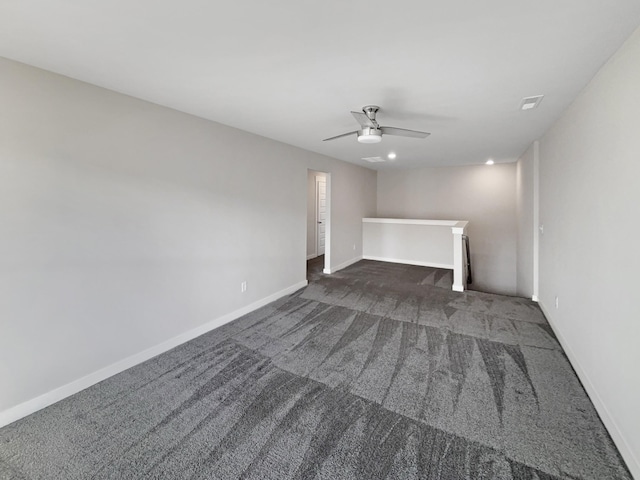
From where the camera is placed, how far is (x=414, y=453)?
5.44 ft

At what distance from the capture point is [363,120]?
2416 mm

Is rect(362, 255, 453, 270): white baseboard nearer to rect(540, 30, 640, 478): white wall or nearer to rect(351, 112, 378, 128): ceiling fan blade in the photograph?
rect(540, 30, 640, 478): white wall

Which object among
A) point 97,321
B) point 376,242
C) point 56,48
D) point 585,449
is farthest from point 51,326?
point 376,242

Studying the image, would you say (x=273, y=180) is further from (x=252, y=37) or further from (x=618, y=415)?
(x=618, y=415)

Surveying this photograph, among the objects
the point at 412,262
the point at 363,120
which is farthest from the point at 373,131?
the point at 412,262

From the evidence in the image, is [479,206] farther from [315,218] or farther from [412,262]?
[315,218]

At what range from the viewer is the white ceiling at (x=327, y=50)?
4.49 ft

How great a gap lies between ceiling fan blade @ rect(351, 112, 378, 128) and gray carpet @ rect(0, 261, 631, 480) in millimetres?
2095

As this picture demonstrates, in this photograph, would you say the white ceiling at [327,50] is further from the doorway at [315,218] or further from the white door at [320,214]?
the white door at [320,214]

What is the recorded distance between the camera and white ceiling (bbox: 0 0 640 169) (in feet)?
4.49

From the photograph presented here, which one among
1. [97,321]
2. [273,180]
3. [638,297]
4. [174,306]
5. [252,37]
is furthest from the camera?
[273,180]

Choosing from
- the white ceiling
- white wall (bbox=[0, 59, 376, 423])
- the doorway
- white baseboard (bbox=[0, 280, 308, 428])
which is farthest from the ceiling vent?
the doorway

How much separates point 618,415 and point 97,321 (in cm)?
359

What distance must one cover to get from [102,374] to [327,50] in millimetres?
2938
